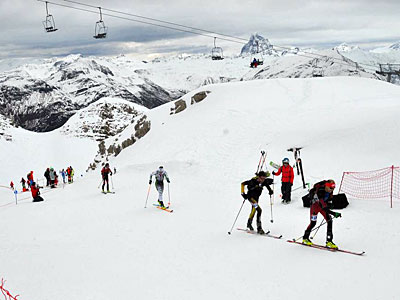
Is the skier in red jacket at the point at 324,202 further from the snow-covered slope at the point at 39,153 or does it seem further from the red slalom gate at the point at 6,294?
the snow-covered slope at the point at 39,153

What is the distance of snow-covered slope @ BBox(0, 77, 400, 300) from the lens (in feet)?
26.0

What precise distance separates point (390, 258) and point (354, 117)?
17807 millimetres

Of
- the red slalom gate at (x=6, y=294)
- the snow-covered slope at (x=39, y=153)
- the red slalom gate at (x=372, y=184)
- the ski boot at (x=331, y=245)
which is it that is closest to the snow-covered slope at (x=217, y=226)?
the red slalom gate at (x=6, y=294)

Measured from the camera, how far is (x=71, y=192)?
24.0m

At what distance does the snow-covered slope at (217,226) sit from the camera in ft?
26.0

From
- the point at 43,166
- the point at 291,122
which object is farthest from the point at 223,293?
the point at 43,166

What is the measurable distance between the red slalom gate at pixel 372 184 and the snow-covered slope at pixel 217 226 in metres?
0.90

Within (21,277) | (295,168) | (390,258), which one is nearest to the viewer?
Result: (390,258)

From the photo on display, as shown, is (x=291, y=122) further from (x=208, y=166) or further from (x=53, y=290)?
(x=53, y=290)

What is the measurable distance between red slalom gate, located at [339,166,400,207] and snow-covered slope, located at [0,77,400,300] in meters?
0.90

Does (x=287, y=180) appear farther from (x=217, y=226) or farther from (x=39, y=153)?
(x=39, y=153)

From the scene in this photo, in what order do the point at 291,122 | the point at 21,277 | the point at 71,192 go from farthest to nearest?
1. the point at 291,122
2. the point at 71,192
3. the point at 21,277

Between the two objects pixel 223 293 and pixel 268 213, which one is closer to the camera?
pixel 223 293

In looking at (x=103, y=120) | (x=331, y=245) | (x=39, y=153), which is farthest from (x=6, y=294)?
(x=103, y=120)
